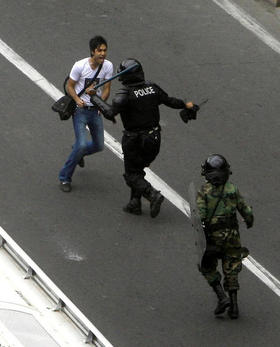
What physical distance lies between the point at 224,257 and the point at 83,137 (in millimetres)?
2609

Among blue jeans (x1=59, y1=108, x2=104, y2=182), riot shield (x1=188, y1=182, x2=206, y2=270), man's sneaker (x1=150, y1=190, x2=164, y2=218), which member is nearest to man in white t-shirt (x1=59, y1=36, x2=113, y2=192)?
blue jeans (x1=59, y1=108, x2=104, y2=182)

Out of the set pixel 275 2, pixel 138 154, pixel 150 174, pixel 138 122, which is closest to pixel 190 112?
pixel 138 122

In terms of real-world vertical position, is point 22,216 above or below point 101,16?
below

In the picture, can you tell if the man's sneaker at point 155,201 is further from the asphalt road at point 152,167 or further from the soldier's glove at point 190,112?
the soldier's glove at point 190,112

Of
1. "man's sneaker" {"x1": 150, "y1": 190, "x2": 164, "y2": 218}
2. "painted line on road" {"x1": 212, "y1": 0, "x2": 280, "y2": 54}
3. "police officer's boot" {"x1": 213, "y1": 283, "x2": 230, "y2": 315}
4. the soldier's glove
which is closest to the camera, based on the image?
"police officer's boot" {"x1": 213, "y1": 283, "x2": 230, "y2": 315}

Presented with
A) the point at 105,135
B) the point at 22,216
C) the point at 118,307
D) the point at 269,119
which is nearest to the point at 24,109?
the point at 105,135

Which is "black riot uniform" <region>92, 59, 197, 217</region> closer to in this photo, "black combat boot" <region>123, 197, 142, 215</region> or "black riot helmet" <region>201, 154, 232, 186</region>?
"black combat boot" <region>123, 197, 142, 215</region>

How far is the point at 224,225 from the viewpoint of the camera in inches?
385

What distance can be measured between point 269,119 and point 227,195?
4265 millimetres

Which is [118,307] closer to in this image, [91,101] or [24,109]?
[91,101]

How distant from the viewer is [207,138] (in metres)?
13.2

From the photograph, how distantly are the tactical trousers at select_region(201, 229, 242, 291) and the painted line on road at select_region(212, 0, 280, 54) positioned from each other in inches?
235

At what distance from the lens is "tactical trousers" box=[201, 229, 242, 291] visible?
32.3 feet

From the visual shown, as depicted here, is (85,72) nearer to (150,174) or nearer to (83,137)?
(83,137)
